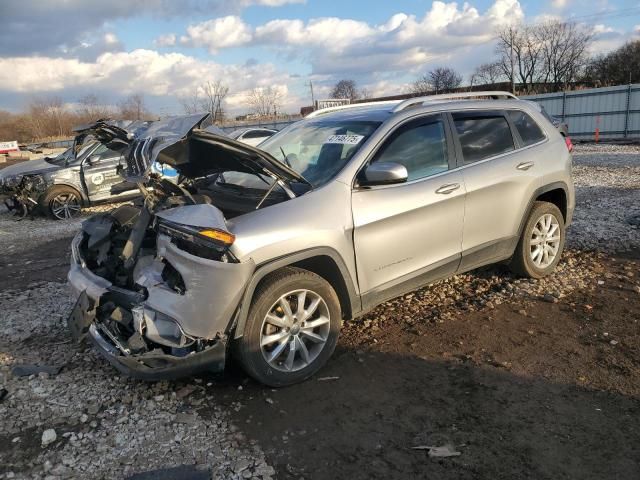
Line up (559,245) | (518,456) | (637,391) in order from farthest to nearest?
(559,245), (637,391), (518,456)

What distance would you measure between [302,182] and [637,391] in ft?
8.67

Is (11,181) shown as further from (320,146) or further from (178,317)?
(178,317)

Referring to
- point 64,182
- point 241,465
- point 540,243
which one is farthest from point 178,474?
point 64,182

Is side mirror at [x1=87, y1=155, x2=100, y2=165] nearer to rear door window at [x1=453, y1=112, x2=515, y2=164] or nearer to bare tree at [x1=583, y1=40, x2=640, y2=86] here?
rear door window at [x1=453, y1=112, x2=515, y2=164]

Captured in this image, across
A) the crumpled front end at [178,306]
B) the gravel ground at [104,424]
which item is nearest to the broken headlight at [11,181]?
the gravel ground at [104,424]

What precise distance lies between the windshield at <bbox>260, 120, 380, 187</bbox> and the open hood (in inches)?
11.4

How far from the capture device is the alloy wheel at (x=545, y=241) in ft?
17.0

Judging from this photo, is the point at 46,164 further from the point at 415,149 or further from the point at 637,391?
the point at 637,391

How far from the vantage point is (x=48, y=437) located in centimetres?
310

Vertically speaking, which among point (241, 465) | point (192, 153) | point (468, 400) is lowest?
point (468, 400)

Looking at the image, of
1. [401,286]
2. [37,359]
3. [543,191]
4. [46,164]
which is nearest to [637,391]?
[401,286]

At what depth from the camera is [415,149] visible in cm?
422

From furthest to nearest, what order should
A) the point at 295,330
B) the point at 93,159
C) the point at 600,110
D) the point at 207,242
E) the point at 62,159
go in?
1. the point at 600,110
2. the point at 62,159
3. the point at 93,159
4. the point at 295,330
5. the point at 207,242

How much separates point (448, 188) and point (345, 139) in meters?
0.96
